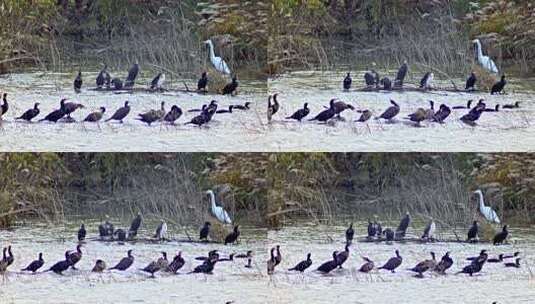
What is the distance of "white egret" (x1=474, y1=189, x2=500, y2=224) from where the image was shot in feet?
11.9

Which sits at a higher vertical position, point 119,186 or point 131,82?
point 131,82

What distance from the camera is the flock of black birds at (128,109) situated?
11.8 ft

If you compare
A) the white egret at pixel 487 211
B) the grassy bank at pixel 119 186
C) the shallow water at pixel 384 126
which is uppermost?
the shallow water at pixel 384 126

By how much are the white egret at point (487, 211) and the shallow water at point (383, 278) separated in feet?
0.29

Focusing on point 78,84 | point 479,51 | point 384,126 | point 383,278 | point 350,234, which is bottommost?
point 383,278

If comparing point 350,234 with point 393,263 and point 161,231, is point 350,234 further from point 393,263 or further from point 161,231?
point 161,231

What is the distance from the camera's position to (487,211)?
3619 mm

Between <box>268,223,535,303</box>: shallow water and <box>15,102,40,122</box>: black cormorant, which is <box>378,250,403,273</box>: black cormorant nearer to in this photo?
<box>268,223,535,303</box>: shallow water

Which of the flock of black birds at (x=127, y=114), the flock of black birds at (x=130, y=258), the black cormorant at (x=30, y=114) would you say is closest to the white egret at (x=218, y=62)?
the flock of black birds at (x=127, y=114)

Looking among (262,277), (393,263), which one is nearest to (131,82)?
(262,277)

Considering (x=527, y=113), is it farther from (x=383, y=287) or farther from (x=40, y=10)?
(x=40, y=10)

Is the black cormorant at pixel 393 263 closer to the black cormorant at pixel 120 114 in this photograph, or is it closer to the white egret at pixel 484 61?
the white egret at pixel 484 61

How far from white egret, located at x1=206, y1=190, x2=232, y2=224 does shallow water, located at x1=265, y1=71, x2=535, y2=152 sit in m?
0.31

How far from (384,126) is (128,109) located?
3.41 ft
